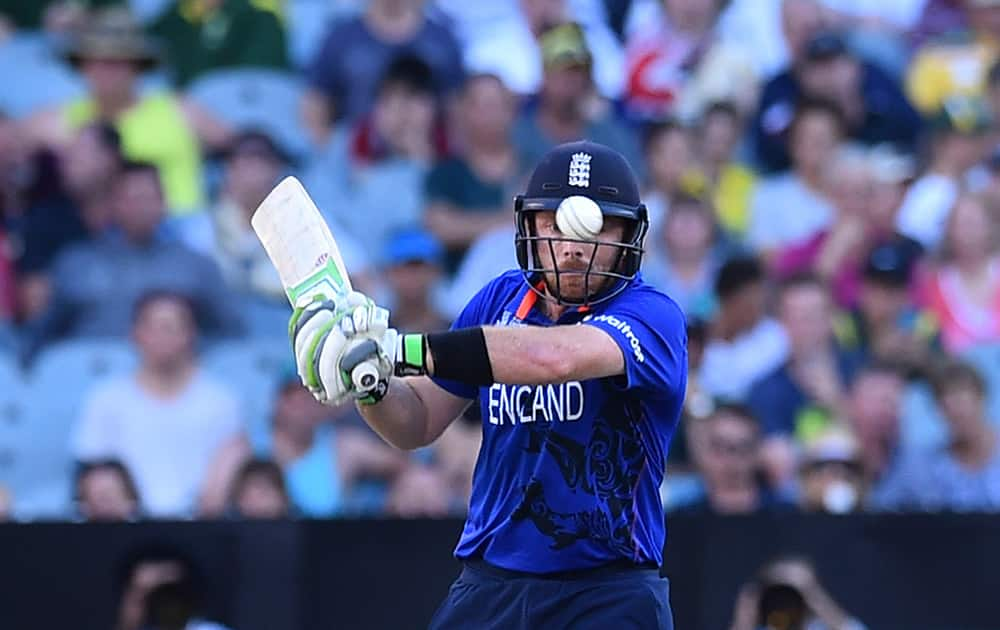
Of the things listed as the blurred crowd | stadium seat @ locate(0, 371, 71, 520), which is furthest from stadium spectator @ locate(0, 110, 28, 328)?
stadium seat @ locate(0, 371, 71, 520)

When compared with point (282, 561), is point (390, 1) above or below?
above

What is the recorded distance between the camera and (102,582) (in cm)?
628

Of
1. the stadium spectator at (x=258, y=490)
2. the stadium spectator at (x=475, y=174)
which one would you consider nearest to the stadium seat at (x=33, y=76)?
the stadium spectator at (x=475, y=174)

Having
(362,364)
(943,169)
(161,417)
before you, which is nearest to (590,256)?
(362,364)

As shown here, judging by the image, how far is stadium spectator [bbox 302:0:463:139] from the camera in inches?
366

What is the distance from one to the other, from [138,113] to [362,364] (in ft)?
18.7

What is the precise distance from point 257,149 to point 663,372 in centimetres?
511

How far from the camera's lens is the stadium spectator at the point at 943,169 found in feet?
32.6

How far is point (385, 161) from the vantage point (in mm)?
9172

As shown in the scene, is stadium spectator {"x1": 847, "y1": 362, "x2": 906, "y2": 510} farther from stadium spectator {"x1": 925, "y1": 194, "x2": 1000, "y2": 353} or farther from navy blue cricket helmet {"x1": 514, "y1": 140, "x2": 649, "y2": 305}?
navy blue cricket helmet {"x1": 514, "y1": 140, "x2": 649, "y2": 305}

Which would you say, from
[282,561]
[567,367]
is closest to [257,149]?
[282,561]

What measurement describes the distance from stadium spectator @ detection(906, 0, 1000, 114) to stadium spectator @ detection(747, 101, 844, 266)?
2.64ft

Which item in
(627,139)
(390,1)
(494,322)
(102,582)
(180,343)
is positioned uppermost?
(390,1)

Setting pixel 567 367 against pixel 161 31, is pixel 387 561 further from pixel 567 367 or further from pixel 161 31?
pixel 161 31
